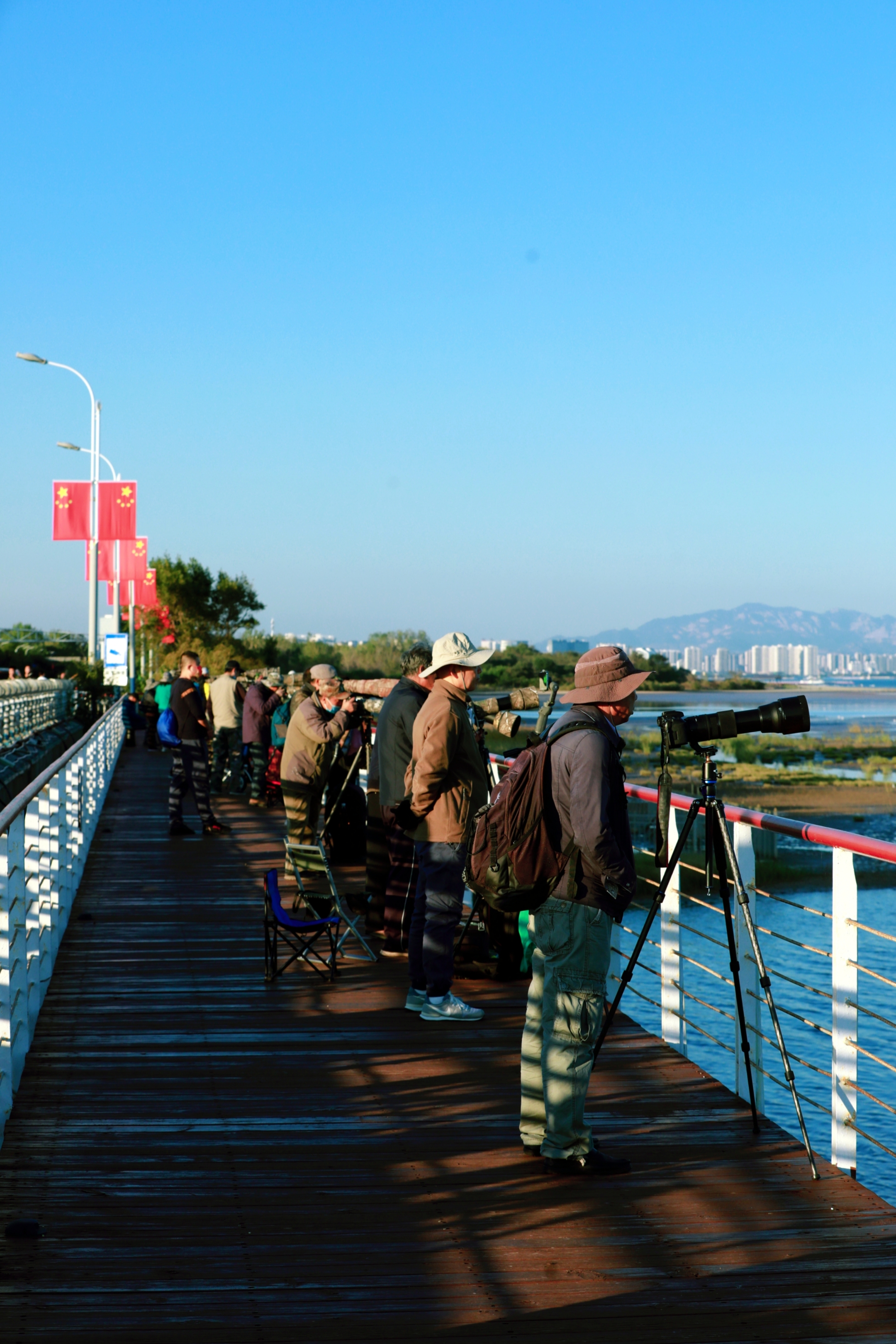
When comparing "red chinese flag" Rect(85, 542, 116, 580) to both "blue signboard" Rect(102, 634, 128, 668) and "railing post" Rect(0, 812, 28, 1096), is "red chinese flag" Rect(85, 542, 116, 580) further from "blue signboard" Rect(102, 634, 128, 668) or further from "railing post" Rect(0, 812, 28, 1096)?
"railing post" Rect(0, 812, 28, 1096)

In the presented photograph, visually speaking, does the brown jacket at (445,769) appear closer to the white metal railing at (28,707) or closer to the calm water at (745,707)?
the white metal railing at (28,707)

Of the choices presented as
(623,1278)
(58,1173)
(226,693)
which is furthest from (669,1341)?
(226,693)

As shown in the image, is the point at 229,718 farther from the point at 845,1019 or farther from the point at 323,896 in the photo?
the point at 845,1019

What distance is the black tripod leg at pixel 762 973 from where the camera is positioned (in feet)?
Answer: 13.3

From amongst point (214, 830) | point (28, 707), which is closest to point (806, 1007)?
point (214, 830)

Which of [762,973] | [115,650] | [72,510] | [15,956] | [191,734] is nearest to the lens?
[762,973]

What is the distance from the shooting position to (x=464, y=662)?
18.6ft

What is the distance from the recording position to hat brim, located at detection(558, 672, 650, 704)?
3975 mm

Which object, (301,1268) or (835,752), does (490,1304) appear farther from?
(835,752)

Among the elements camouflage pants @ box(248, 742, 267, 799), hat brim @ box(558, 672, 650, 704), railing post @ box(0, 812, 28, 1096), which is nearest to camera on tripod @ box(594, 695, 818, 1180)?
hat brim @ box(558, 672, 650, 704)

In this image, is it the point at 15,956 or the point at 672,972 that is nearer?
the point at 15,956

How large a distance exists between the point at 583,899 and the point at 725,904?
0.89 m

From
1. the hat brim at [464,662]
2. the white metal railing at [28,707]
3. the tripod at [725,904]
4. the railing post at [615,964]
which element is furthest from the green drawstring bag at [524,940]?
the white metal railing at [28,707]

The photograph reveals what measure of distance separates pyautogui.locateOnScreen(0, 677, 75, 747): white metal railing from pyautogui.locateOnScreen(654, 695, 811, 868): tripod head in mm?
18152
